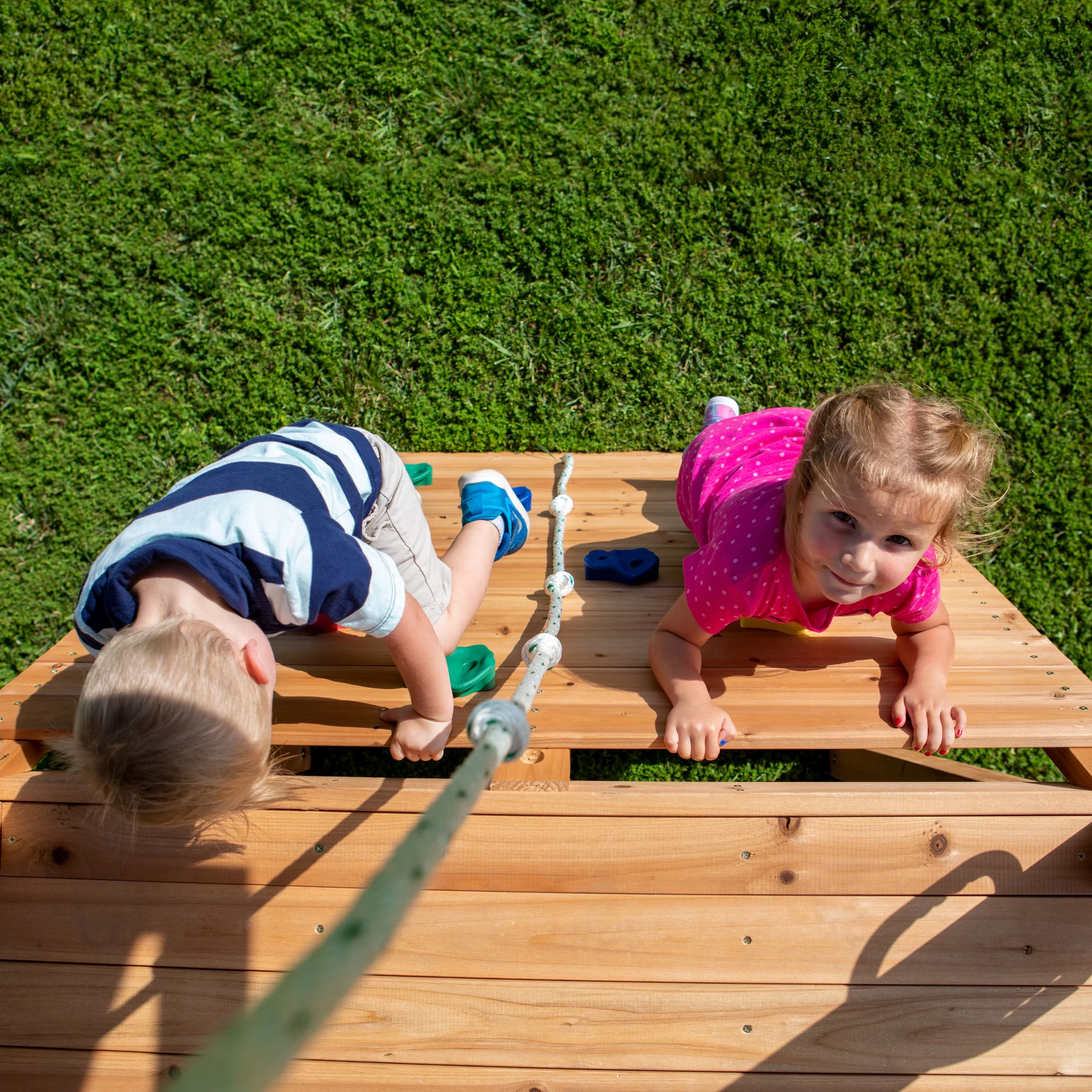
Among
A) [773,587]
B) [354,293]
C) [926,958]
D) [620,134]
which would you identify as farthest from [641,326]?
[926,958]

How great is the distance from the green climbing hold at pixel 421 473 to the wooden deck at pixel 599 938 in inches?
61.5

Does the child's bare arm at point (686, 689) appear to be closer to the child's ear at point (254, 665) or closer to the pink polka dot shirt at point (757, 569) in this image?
the pink polka dot shirt at point (757, 569)

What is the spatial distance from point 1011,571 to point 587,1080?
2873mm

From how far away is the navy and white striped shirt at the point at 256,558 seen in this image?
5.88 ft

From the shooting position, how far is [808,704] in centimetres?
224

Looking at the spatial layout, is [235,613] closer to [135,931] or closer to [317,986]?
[135,931]

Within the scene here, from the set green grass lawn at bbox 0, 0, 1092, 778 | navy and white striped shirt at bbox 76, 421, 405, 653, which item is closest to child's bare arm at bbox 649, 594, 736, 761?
navy and white striped shirt at bbox 76, 421, 405, 653

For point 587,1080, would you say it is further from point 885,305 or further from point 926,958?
point 885,305

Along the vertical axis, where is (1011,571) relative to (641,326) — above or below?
below

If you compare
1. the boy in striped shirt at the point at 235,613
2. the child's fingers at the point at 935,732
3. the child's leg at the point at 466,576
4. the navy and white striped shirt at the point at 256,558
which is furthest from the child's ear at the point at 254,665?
the child's fingers at the point at 935,732

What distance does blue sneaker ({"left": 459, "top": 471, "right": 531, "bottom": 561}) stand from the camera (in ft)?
9.23

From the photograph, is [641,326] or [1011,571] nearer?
[1011,571]

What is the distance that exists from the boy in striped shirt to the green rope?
97 centimetres

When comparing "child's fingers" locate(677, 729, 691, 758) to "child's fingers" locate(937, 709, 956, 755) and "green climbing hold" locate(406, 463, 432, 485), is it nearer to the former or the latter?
"child's fingers" locate(937, 709, 956, 755)
